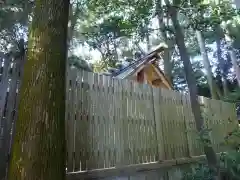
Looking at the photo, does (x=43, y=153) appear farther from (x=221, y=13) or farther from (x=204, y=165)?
(x=221, y=13)

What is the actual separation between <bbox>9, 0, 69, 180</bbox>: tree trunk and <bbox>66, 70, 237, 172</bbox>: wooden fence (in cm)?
98

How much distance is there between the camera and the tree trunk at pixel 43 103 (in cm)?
209

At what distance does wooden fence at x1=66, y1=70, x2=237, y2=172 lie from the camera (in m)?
3.38

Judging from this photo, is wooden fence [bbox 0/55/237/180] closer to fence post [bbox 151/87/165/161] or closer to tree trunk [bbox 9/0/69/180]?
fence post [bbox 151/87/165/161]

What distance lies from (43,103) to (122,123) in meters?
1.97

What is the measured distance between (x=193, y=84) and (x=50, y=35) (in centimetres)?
296

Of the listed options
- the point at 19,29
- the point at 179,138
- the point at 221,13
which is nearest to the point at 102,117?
the point at 179,138

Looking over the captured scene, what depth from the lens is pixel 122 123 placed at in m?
4.04

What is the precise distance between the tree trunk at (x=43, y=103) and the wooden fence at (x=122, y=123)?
98cm

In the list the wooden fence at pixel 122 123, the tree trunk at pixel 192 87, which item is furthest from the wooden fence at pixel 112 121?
the tree trunk at pixel 192 87

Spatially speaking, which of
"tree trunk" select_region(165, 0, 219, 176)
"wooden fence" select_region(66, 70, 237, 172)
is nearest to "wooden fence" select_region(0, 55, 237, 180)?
"wooden fence" select_region(66, 70, 237, 172)

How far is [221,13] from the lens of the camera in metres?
5.38

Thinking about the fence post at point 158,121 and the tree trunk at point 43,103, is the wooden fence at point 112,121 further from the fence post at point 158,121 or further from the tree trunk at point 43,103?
the tree trunk at point 43,103

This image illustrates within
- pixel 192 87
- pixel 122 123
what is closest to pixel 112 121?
pixel 122 123
